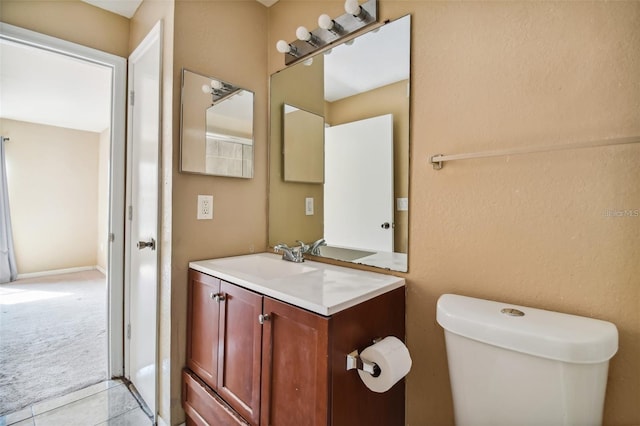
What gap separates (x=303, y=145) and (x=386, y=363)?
1.21 m

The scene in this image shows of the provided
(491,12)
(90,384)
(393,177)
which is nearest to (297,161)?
(393,177)

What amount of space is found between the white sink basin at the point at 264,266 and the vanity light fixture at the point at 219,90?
34.0 inches

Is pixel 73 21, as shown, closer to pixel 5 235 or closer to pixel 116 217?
pixel 116 217

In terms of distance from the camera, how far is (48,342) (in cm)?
241

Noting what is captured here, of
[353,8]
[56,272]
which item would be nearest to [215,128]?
[353,8]

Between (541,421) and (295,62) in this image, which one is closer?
(541,421)

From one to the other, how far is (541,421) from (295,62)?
70.7 inches

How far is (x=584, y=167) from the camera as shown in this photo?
83cm

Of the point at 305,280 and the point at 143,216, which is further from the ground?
the point at 143,216

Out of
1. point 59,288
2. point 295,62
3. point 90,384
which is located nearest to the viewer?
→ point 295,62

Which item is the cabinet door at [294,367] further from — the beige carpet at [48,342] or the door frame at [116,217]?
the beige carpet at [48,342]

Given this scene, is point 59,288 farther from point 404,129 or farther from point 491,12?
point 491,12

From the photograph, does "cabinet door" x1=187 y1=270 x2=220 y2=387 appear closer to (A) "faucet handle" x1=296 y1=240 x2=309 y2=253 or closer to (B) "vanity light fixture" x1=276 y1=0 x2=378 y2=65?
(A) "faucet handle" x1=296 y1=240 x2=309 y2=253

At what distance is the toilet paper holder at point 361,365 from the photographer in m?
0.87
